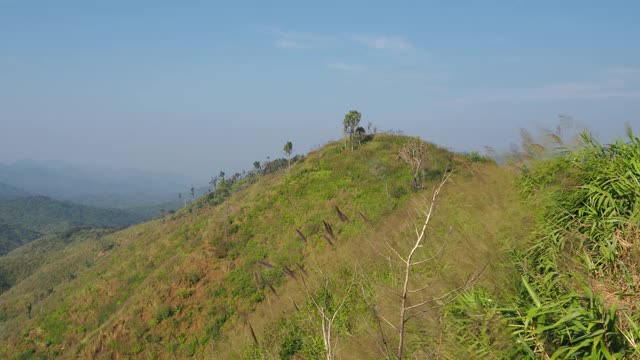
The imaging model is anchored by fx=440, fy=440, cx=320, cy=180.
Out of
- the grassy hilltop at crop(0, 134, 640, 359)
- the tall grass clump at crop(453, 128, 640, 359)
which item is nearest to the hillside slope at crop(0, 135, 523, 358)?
the grassy hilltop at crop(0, 134, 640, 359)

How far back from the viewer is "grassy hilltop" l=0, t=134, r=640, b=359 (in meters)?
4.83

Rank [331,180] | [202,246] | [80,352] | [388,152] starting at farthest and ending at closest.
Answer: [388,152], [331,180], [202,246], [80,352]

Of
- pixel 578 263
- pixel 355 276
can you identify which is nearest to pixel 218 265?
pixel 355 276

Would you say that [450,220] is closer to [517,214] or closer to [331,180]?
[517,214]

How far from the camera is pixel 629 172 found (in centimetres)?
633

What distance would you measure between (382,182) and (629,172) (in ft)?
93.2

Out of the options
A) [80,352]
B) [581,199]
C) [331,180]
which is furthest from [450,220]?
[331,180]

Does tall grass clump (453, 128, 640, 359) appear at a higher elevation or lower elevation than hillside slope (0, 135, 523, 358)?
higher

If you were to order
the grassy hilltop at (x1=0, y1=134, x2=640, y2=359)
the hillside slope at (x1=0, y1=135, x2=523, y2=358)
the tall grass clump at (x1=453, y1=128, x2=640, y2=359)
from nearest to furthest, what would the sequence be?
the tall grass clump at (x1=453, y1=128, x2=640, y2=359) < the grassy hilltop at (x1=0, y1=134, x2=640, y2=359) < the hillside slope at (x1=0, y1=135, x2=523, y2=358)

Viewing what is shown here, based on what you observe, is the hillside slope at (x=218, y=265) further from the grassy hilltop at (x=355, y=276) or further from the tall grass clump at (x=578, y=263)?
the tall grass clump at (x=578, y=263)

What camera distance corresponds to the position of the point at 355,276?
27.1 ft

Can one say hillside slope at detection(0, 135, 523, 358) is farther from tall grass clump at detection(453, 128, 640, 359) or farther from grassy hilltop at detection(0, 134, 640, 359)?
tall grass clump at detection(453, 128, 640, 359)

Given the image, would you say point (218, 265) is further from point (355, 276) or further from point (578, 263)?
point (578, 263)

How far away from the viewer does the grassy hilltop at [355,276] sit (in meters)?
4.83
